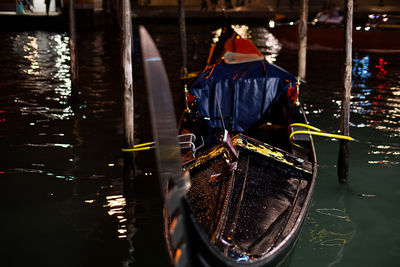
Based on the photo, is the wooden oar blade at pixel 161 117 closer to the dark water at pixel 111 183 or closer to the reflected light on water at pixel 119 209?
the dark water at pixel 111 183

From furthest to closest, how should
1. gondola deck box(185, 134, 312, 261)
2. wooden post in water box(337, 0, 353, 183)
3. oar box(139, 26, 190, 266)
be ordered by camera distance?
wooden post in water box(337, 0, 353, 183), gondola deck box(185, 134, 312, 261), oar box(139, 26, 190, 266)

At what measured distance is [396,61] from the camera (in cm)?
1348

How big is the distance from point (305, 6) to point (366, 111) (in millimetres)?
2319

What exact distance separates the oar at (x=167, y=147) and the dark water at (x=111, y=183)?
1.56m

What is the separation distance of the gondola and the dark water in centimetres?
60

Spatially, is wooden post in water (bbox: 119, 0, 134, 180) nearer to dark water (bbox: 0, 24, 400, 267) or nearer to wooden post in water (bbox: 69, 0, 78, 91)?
dark water (bbox: 0, 24, 400, 267)

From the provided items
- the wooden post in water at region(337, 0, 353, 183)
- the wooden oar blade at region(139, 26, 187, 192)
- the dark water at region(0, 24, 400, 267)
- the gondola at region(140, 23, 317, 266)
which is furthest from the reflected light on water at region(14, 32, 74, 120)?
the wooden oar blade at region(139, 26, 187, 192)

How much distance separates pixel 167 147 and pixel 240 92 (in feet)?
11.6

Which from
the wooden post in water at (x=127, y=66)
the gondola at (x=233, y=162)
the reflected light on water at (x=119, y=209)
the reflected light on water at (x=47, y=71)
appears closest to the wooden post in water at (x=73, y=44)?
the reflected light on water at (x=47, y=71)

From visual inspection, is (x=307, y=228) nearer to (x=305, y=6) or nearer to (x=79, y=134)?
(x=79, y=134)

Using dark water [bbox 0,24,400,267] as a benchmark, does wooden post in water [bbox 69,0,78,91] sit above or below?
above

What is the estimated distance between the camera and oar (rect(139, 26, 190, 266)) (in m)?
2.18

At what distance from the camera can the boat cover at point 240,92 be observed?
562cm

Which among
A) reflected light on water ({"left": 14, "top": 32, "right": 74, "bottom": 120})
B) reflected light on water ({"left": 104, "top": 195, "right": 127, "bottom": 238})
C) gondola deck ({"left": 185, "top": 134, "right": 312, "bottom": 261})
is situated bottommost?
reflected light on water ({"left": 104, "top": 195, "right": 127, "bottom": 238})
